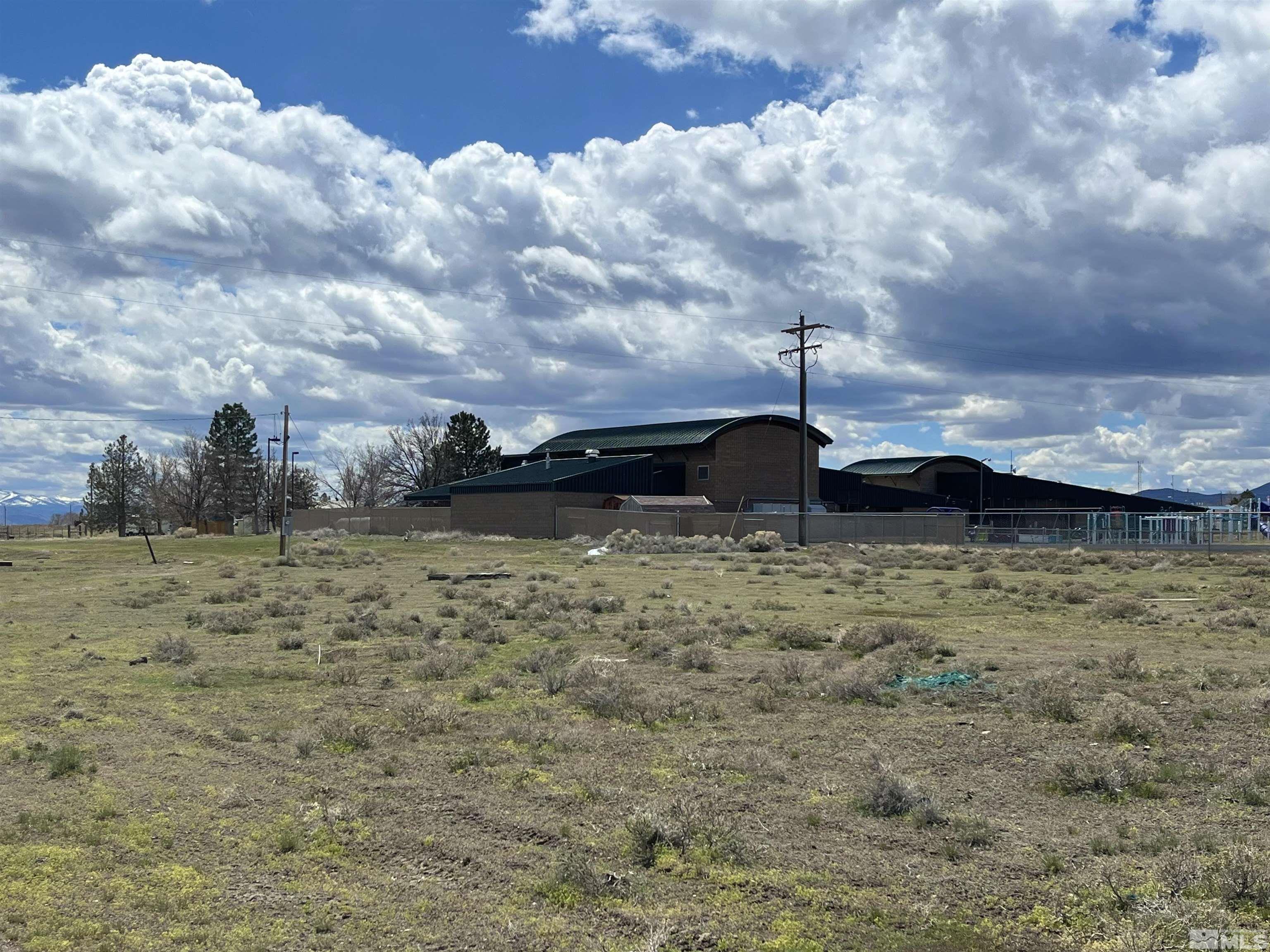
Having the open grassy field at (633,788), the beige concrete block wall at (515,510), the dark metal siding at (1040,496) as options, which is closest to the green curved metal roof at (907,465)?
the dark metal siding at (1040,496)

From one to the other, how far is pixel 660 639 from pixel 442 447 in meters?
108

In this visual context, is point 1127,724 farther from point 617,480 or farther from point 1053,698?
point 617,480

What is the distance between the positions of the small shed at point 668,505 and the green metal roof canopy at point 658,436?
5806 millimetres

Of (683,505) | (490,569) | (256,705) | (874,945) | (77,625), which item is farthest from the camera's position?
(683,505)

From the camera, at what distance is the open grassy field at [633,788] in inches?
242

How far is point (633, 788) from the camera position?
29.0ft

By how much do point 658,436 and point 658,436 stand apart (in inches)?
A: 2.8

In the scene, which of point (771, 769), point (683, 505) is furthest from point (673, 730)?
point (683, 505)

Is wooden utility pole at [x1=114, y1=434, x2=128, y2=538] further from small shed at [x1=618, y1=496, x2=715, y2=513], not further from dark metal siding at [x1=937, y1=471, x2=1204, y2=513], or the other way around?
dark metal siding at [x1=937, y1=471, x2=1204, y2=513]

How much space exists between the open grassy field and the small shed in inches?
2205

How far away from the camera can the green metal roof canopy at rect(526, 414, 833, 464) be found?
8906 cm

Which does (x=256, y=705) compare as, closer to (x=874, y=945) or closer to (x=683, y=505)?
(x=874, y=945)

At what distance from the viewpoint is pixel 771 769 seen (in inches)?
366

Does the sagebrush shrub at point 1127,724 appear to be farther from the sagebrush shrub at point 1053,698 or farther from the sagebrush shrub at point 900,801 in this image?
the sagebrush shrub at point 900,801
